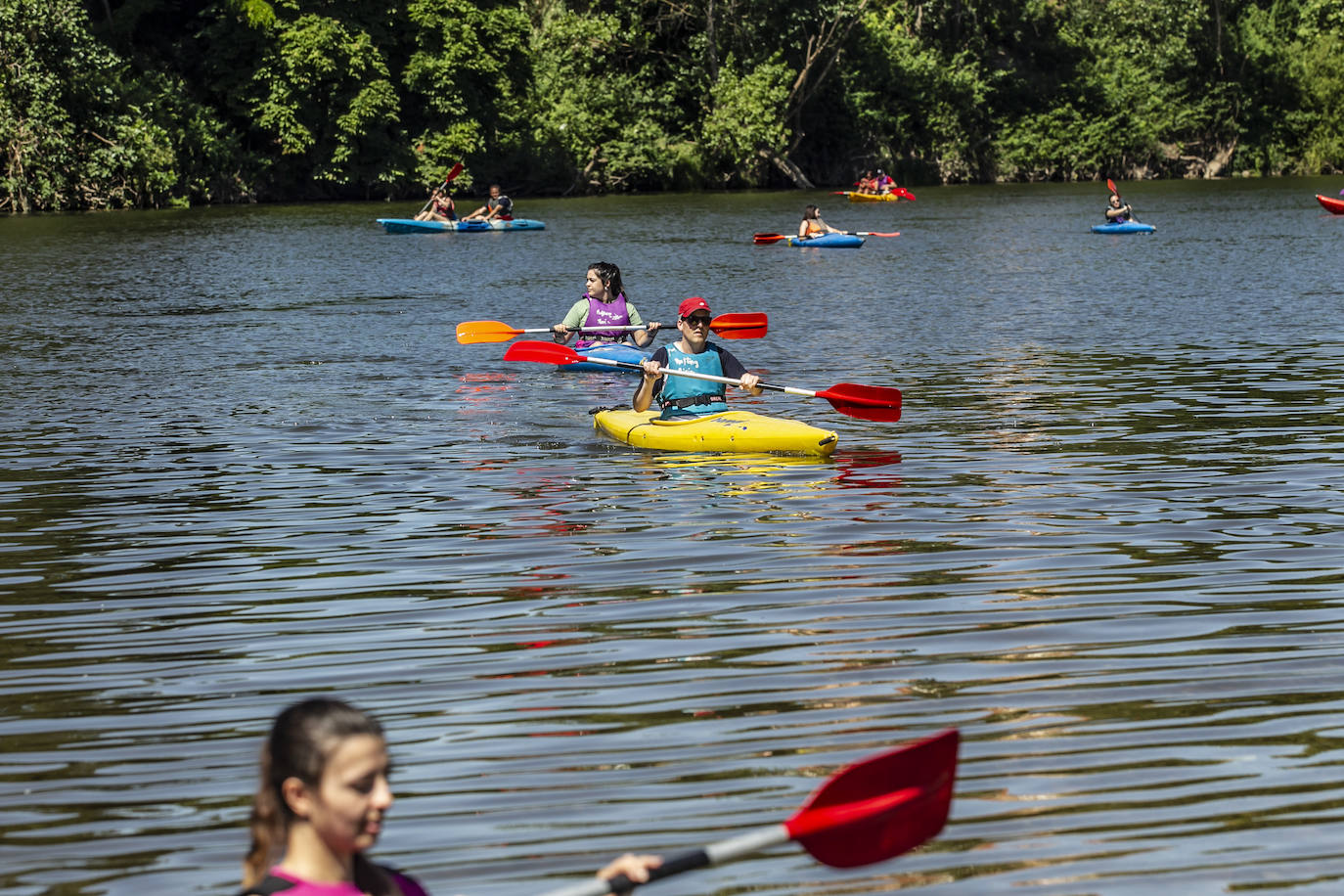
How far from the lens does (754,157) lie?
60.6 m

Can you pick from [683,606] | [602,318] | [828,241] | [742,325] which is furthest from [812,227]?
[683,606]

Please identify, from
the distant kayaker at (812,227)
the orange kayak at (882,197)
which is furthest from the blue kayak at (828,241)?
the orange kayak at (882,197)

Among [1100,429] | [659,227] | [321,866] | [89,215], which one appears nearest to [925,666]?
[321,866]

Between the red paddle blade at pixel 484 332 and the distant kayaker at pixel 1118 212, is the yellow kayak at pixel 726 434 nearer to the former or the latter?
the red paddle blade at pixel 484 332

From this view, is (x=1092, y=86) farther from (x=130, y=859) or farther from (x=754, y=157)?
(x=130, y=859)

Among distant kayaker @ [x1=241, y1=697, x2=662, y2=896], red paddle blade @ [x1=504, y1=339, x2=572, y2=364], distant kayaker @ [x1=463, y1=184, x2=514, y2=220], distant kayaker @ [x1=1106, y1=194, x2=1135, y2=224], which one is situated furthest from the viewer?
distant kayaker @ [x1=463, y1=184, x2=514, y2=220]

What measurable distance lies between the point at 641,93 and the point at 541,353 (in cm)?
4667

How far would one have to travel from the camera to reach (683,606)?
286 inches

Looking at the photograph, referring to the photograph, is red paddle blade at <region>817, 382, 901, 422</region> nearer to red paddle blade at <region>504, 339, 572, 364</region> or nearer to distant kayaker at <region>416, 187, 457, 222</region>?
red paddle blade at <region>504, 339, 572, 364</region>

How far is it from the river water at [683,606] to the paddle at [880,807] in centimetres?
41

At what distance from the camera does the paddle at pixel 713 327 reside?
615 inches

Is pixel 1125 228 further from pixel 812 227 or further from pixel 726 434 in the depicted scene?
pixel 726 434

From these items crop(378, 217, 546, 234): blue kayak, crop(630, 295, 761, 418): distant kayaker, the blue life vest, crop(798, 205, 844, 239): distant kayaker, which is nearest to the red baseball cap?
crop(630, 295, 761, 418): distant kayaker

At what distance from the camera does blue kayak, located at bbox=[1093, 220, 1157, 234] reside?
3425cm
